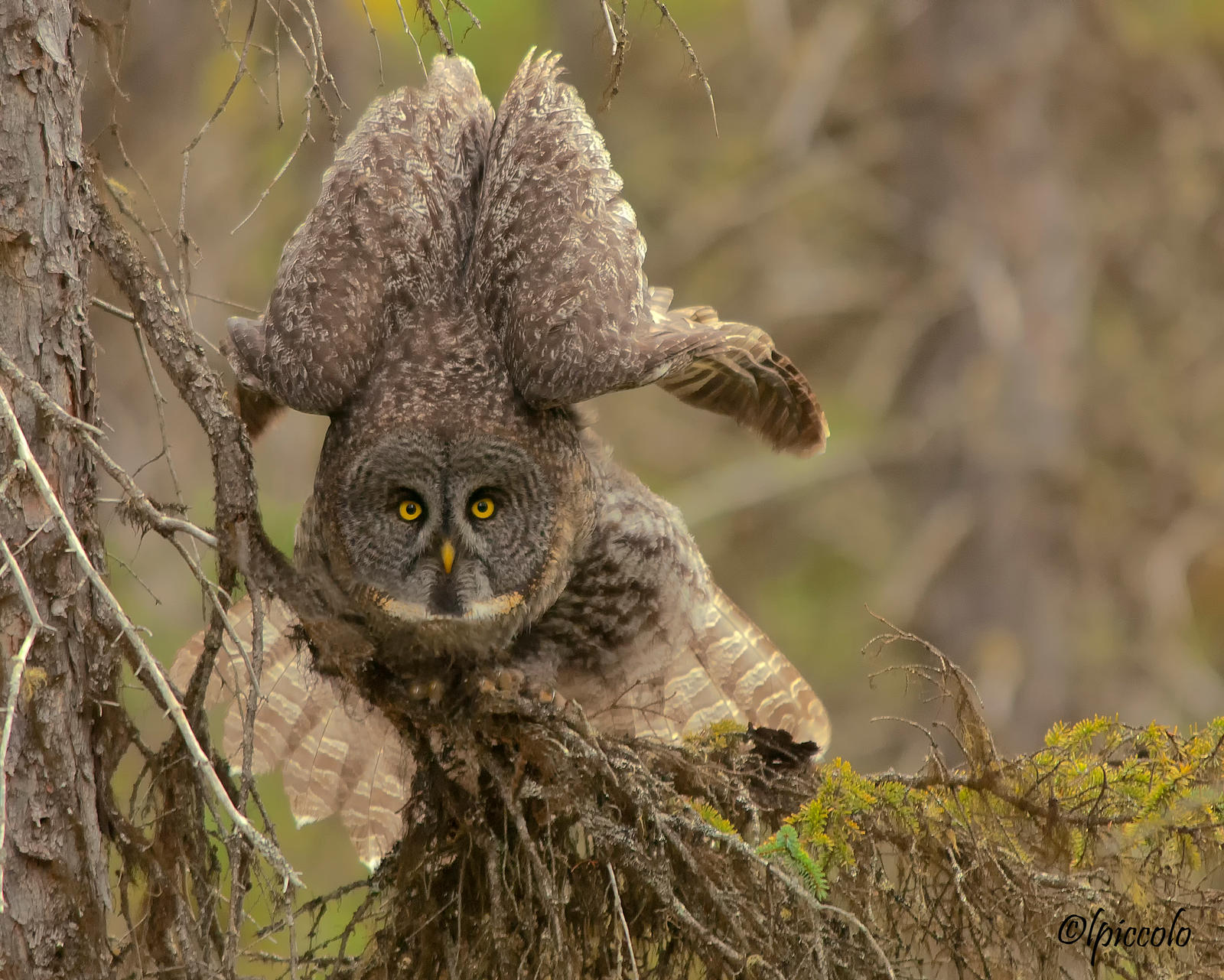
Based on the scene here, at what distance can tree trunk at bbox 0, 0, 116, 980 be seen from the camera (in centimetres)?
231

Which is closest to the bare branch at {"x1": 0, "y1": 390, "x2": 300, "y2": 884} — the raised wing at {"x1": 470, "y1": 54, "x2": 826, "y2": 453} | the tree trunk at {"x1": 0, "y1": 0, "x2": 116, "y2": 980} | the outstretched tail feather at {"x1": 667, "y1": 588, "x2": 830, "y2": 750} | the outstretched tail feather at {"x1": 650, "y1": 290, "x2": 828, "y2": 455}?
the tree trunk at {"x1": 0, "y1": 0, "x2": 116, "y2": 980}

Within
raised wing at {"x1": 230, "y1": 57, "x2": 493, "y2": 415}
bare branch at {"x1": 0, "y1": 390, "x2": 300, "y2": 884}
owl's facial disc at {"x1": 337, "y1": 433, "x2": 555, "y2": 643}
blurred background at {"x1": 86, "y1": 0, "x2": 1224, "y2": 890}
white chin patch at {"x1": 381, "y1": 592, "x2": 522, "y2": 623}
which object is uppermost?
blurred background at {"x1": 86, "y1": 0, "x2": 1224, "y2": 890}

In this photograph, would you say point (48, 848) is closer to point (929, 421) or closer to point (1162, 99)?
point (929, 421)

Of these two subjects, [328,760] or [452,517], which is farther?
[328,760]

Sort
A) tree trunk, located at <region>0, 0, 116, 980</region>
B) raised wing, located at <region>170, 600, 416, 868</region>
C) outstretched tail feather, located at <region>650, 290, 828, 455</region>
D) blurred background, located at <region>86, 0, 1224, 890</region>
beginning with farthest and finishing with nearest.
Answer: blurred background, located at <region>86, 0, 1224, 890</region>, raised wing, located at <region>170, 600, 416, 868</region>, outstretched tail feather, located at <region>650, 290, 828, 455</region>, tree trunk, located at <region>0, 0, 116, 980</region>

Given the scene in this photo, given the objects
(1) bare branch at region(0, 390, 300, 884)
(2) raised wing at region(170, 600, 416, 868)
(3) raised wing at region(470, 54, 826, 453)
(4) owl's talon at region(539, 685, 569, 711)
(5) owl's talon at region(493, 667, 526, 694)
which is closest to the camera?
(1) bare branch at region(0, 390, 300, 884)

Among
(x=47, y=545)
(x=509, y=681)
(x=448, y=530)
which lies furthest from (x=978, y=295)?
(x=47, y=545)

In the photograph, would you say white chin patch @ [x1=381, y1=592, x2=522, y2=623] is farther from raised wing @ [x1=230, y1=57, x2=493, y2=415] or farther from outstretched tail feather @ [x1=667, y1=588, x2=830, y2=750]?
outstretched tail feather @ [x1=667, y1=588, x2=830, y2=750]

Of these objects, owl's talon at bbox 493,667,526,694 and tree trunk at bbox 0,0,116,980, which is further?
owl's talon at bbox 493,667,526,694

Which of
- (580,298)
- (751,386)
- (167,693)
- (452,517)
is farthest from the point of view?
(751,386)

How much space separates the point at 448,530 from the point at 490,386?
0.40m

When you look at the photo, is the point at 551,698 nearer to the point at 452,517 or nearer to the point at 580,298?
the point at 452,517

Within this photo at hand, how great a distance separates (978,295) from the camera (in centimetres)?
777

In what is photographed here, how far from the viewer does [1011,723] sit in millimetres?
7992
